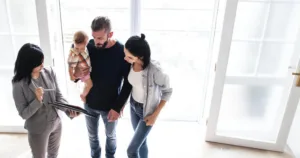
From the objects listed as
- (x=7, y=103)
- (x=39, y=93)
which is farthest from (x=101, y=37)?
(x=7, y=103)

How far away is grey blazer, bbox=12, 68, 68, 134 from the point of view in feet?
5.03

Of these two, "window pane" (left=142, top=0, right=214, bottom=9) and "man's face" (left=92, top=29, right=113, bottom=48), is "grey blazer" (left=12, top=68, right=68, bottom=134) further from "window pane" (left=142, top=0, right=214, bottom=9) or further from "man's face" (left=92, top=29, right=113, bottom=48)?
"window pane" (left=142, top=0, right=214, bottom=9)

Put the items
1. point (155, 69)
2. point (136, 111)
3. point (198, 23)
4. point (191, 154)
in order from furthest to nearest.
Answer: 1. point (198, 23)
2. point (191, 154)
3. point (136, 111)
4. point (155, 69)

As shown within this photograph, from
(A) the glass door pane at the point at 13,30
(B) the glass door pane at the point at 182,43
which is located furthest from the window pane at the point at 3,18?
(B) the glass door pane at the point at 182,43

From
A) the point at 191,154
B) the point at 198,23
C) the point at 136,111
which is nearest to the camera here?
the point at 136,111

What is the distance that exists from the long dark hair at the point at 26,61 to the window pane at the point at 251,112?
5.24ft

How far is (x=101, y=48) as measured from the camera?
1.68m

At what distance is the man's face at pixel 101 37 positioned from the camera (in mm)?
1598

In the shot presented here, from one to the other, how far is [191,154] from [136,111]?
0.88 meters

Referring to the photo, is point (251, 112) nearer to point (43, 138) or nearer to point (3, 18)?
point (43, 138)

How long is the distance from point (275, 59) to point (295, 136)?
2.53ft

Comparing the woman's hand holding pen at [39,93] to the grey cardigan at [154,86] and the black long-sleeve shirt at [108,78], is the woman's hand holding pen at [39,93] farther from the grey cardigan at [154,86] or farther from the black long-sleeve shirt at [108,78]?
the grey cardigan at [154,86]

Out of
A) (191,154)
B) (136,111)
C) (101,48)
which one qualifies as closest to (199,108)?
(191,154)

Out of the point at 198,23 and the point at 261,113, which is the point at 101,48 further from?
the point at 261,113
